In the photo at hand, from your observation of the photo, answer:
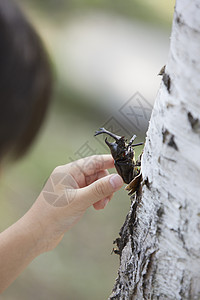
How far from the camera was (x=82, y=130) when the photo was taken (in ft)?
11.6

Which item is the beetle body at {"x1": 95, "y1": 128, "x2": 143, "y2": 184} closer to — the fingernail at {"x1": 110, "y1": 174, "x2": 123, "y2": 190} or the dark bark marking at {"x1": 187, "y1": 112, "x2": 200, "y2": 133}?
the fingernail at {"x1": 110, "y1": 174, "x2": 123, "y2": 190}

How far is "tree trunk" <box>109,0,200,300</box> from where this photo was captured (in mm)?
744

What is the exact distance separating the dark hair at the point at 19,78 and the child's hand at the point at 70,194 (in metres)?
0.39

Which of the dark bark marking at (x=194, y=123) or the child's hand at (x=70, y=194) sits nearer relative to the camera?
the dark bark marking at (x=194, y=123)

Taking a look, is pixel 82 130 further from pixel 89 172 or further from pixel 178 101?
pixel 178 101

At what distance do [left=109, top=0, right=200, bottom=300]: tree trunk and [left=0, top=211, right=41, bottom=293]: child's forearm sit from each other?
17.7 inches

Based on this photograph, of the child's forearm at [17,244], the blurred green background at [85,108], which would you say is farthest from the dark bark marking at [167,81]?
the blurred green background at [85,108]

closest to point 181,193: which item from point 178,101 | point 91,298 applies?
point 178,101

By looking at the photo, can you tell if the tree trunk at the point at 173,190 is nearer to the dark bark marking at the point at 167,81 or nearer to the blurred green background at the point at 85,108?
the dark bark marking at the point at 167,81

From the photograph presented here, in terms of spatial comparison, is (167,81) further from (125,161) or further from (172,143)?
(125,161)

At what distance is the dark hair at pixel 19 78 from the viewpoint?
2.48 feet

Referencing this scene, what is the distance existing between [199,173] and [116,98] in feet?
9.06

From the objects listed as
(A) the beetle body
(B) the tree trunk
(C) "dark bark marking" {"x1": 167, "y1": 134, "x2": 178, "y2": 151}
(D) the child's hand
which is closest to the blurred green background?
(D) the child's hand

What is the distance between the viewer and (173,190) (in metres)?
0.85
